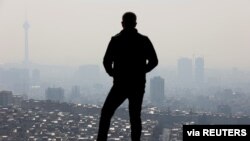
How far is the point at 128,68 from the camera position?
689 centimetres

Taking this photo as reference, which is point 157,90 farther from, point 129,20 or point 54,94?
point 129,20

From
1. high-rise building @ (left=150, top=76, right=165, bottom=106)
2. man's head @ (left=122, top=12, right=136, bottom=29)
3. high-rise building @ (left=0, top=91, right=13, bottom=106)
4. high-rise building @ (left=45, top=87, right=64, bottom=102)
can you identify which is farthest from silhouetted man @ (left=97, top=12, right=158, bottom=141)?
high-rise building @ (left=150, top=76, right=165, bottom=106)

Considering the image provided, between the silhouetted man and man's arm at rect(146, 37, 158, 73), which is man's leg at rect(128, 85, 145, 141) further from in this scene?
man's arm at rect(146, 37, 158, 73)

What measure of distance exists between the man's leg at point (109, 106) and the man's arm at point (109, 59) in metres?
0.20

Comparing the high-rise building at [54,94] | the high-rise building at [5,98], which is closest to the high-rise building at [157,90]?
the high-rise building at [54,94]

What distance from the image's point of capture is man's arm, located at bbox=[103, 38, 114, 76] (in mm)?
6883

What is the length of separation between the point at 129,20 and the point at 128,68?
557mm

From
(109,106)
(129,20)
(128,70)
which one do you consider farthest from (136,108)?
(129,20)

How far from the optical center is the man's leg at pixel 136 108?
6941mm

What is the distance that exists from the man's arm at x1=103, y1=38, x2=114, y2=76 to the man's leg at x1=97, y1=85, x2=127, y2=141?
20 centimetres

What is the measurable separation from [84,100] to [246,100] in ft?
154

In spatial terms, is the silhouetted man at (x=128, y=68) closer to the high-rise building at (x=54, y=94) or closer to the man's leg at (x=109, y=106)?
the man's leg at (x=109, y=106)

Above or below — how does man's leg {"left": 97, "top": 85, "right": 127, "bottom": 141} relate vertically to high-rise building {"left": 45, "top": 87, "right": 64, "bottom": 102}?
above

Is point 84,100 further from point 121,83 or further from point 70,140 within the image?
point 121,83
